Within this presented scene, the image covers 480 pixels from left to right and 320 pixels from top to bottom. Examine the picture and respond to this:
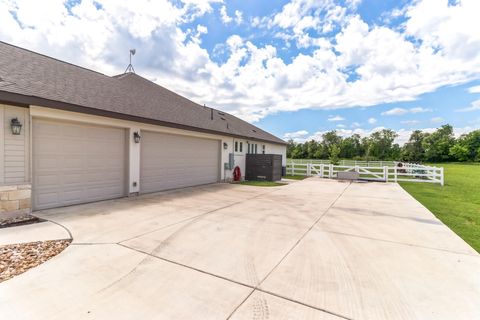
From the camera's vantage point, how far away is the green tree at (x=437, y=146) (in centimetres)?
5847

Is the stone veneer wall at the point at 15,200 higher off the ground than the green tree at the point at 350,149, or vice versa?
the green tree at the point at 350,149

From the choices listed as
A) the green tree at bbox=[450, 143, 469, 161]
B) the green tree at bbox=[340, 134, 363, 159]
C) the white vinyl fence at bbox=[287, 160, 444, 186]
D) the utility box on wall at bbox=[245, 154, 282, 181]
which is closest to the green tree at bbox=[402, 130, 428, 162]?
the green tree at bbox=[450, 143, 469, 161]

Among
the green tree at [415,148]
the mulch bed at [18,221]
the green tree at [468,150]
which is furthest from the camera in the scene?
the green tree at [415,148]

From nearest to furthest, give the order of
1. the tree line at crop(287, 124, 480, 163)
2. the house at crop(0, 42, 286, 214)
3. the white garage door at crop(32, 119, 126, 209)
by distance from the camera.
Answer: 1. the house at crop(0, 42, 286, 214)
2. the white garage door at crop(32, 119, 126, 209)
3. the tree line at crop(287, 124, 480, 163)

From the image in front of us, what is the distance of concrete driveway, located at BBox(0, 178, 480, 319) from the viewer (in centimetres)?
227

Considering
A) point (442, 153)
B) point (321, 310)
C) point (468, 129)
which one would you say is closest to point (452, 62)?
point (321, 310)

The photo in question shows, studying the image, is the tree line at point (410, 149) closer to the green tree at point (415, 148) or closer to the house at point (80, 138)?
the green tree at point (415, 148)

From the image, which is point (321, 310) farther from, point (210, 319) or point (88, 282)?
point (88, 282)

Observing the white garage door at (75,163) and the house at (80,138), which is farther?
the white garage door at (75,163)

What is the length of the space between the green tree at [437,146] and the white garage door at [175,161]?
6856cm

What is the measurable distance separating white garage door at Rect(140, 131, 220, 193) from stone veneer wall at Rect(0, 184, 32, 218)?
3.47 metres

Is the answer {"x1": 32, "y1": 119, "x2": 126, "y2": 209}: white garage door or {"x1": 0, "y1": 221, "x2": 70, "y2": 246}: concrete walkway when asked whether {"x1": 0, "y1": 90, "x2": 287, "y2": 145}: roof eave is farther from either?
{"x1": 0, "y1": 221, "x2": 70, "y2": 246}: concrete walkway

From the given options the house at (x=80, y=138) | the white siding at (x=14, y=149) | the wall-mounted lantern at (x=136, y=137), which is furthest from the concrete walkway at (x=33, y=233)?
the wall-mounted lantern at (x=136, y=137)

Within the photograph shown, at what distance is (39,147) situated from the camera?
5.84m
